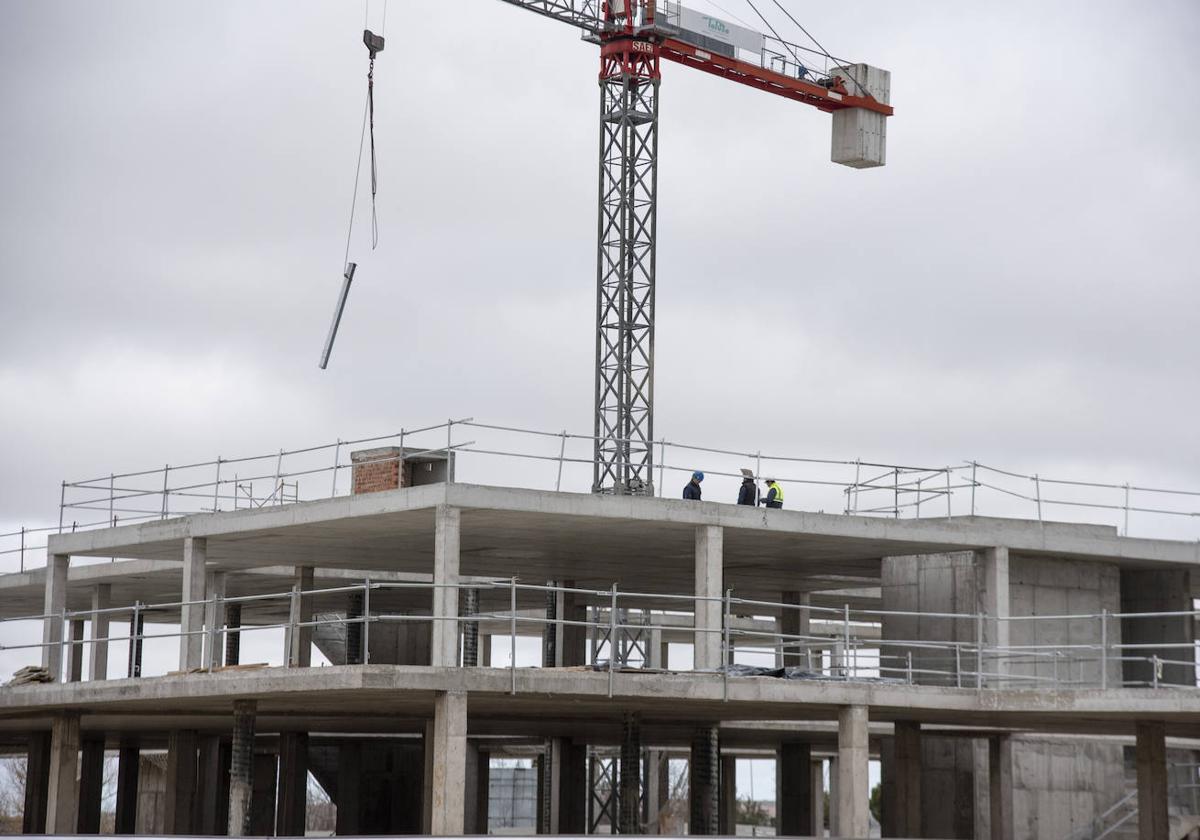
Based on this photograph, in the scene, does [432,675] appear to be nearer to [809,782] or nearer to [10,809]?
[809,782]

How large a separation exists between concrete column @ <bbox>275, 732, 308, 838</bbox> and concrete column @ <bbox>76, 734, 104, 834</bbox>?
482 centimetres

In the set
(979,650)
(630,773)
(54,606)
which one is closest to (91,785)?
(54,606)

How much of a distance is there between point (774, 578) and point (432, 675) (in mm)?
15108

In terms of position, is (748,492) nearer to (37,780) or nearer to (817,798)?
(37,780)

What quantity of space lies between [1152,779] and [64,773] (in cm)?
1964

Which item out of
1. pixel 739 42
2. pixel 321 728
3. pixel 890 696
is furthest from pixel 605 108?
pixel 890 696

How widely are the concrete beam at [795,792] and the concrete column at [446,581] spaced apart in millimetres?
→ 19199

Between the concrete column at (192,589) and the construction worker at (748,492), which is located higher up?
the construction worker at (748,492)

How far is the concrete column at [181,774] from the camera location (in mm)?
40750

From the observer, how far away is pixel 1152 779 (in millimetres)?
30469

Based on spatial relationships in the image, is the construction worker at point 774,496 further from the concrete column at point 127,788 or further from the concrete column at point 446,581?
the concrete column at point 127,788

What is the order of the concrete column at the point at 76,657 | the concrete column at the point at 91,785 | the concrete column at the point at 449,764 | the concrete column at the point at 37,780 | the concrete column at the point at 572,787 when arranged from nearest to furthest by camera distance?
1. the concrete column at the point at 449,764
2. the concrete column at the point at 37,780
3. the concrete column at the point at 572,787
4. the concrete column at the point at 91,785
5. the concrete column at the point at 76,657

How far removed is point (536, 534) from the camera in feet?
104

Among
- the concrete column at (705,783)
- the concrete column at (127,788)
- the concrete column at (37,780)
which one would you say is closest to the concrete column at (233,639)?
the concrete column at (127,788)
